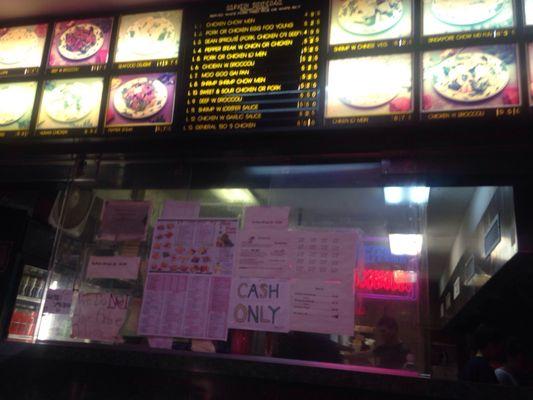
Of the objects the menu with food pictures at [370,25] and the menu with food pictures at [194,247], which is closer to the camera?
the menu with food pictures at [194,247]

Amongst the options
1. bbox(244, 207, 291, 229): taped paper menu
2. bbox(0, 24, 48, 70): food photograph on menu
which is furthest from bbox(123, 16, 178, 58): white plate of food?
bbox(244, 207, 291, 229): taped paper menu

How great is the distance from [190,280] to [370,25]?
67.1 inches

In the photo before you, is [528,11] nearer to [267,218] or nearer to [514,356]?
[267,218]

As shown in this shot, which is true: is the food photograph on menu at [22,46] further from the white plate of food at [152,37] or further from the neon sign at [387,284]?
the neon sign at [387,284]

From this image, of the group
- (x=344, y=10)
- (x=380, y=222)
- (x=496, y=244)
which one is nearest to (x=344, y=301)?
(x=380, y=222)

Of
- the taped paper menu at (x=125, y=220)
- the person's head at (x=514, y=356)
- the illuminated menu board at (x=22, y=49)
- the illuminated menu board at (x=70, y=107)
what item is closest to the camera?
the taped paper menu at (x=125, y=220)

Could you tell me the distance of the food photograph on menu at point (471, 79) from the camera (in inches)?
95.7

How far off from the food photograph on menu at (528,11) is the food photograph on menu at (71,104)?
241 cm

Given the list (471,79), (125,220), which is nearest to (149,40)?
(125,220)

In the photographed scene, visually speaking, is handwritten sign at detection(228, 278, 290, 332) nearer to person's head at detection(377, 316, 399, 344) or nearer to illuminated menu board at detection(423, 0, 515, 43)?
person's head at detection(377, 316, 399, 344)

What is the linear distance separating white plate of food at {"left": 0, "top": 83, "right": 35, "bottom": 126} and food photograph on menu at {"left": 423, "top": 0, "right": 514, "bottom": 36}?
2456mm

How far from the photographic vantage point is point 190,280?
2559 millimetres

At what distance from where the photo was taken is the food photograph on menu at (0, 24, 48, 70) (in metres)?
3.28

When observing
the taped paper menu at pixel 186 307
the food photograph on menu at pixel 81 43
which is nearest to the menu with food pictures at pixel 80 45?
the food photograph on menu at pixel 81 43
